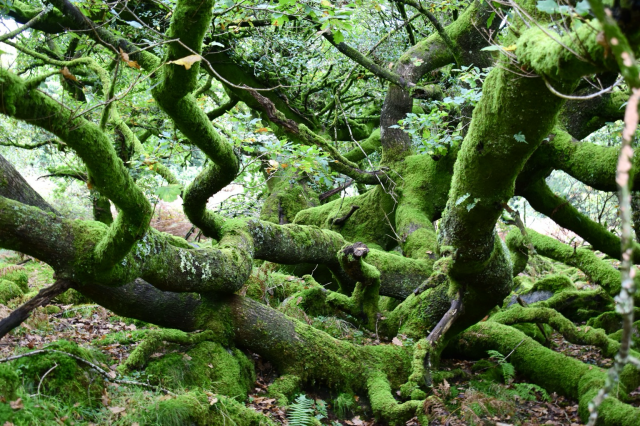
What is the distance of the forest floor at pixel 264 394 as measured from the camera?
3305mm

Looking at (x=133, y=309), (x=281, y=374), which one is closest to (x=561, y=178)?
(x=281, y=374)

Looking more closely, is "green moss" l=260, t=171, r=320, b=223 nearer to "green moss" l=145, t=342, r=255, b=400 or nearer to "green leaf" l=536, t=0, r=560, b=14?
"green moss" l=145, t=342, r=255, b=400

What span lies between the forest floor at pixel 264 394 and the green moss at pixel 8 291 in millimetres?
184

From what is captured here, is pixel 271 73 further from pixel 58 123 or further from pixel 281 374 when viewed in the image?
pixel 58 123

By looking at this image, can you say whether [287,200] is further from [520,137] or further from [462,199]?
[520,137]

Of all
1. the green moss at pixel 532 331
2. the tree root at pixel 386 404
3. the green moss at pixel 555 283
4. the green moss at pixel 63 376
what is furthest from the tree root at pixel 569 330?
the green moss at pixel 63 376

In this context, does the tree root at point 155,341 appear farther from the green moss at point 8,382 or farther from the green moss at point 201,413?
the green moss at point 8,382

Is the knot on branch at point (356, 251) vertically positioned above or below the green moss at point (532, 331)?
above

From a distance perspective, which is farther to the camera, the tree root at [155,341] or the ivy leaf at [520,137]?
the tree root at [155,341]

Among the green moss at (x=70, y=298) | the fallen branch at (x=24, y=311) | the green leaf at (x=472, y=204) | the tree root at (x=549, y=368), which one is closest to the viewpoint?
the fallen branch at (x=24, y=311)

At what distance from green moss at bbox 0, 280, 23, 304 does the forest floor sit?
184 millimetres

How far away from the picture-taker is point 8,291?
5.92 meters

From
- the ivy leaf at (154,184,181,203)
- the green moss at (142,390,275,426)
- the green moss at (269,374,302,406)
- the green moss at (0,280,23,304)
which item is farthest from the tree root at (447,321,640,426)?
the green moss at (0,280,23,304)

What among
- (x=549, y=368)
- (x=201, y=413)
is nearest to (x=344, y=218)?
(x=549, y=368)
